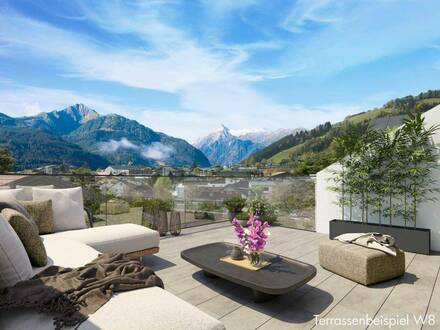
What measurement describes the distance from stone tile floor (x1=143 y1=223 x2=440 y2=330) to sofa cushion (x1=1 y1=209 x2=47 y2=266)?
3.92 ft

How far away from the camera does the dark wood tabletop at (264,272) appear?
221cm

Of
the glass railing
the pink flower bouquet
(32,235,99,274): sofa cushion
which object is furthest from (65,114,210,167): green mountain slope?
the pink flower bouquet

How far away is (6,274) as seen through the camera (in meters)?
1.59

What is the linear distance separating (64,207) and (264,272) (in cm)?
259

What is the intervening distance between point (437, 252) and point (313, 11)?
4.83m

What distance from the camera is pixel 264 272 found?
98.4 inches

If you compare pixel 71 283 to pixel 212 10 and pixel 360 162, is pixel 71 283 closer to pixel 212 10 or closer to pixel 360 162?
pixel 360 162

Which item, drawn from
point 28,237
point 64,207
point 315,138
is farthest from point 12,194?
point 315,138

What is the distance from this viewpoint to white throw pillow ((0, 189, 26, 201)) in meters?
3.05

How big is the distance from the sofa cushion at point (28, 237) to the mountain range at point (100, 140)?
101 m

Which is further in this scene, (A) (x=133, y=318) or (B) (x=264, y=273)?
(B) (x=264, y=273)

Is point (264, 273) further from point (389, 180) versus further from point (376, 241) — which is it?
point (389, 180)

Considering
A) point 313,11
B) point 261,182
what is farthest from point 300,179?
point 313,11

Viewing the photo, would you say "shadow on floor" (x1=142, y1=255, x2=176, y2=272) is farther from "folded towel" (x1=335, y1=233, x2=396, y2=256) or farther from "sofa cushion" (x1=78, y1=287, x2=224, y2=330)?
"folded towel" (x1=335, y1=233, x2=396, y2=256)
